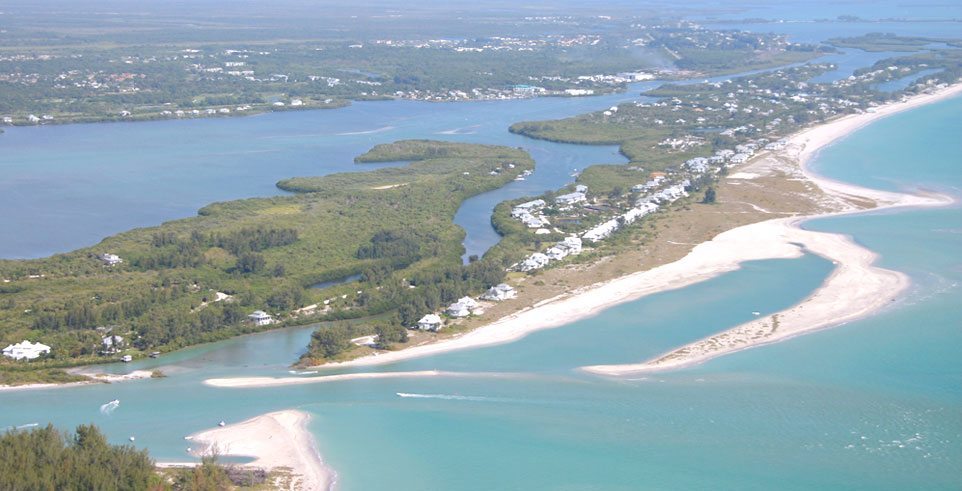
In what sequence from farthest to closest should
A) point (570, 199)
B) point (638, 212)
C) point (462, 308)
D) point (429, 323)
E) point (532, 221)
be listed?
point (570, 199) < point (638, 212) < point (532, 221) < point (462, 308) < point (429, 323)

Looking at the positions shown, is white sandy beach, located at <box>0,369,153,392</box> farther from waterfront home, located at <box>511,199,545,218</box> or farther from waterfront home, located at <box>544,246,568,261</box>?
waterfront home, located at <box>511,199,545,218</box>

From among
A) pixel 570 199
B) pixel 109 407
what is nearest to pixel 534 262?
pixel 570 199

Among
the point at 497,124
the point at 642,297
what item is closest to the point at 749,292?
the point at 642,297

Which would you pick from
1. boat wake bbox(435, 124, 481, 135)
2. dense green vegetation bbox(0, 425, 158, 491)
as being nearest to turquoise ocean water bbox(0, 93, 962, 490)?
dense green vegetation bbox(0, 425, 158, 491)

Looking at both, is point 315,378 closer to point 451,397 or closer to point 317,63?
point 451,397

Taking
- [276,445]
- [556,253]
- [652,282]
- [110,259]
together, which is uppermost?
[110,259]

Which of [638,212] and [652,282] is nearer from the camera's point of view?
[652,282]

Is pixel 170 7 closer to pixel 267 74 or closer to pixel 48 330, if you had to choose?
pixel 267 74
